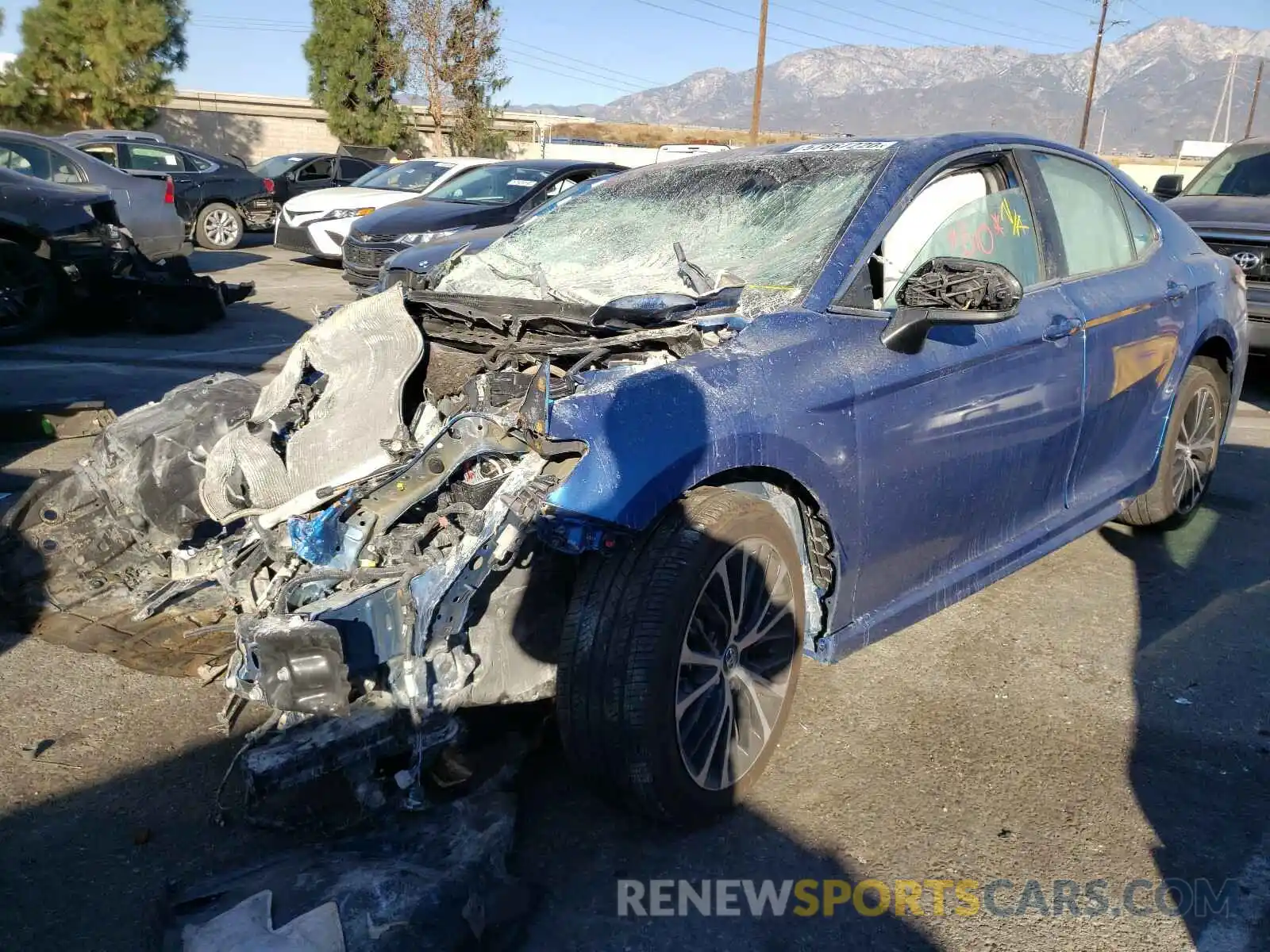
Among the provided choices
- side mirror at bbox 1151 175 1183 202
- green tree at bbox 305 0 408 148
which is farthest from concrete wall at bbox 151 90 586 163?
side mirror at bbox 1151 175 1183 202

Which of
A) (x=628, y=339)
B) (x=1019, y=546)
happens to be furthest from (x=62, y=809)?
(x=1019, y=546)

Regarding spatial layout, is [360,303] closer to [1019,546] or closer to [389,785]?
[389,785]

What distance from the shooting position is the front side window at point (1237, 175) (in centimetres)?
890

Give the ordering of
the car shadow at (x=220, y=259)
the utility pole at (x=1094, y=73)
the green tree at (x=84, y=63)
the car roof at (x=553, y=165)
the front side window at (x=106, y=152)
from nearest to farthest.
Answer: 1. the car roof at (x=553, y=165)
2. the car shadow at (x=220, y=259)
3. the front side window at (x=106, y=152)
4. the green tree at (x=84, y=63)
5. the utility pole at (x=1094, y=73)

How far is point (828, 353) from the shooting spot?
2.81 metres

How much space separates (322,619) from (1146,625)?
3.20 meters

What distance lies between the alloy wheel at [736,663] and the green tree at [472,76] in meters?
32.8

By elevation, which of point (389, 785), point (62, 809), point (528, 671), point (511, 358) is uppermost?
point (511, 358)

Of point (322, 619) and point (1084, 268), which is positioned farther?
point (1084, 268)

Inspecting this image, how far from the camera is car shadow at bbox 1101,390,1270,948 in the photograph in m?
2.59

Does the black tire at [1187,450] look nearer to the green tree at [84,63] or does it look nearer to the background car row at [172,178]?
the background car row at [172,178]

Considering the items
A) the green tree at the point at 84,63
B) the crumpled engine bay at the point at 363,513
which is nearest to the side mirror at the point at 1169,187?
the crumpled engine bay at the point at 363,513

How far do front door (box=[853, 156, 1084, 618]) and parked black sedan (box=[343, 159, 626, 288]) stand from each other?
24.0 ft

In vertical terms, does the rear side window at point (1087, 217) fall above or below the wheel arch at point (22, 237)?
above
